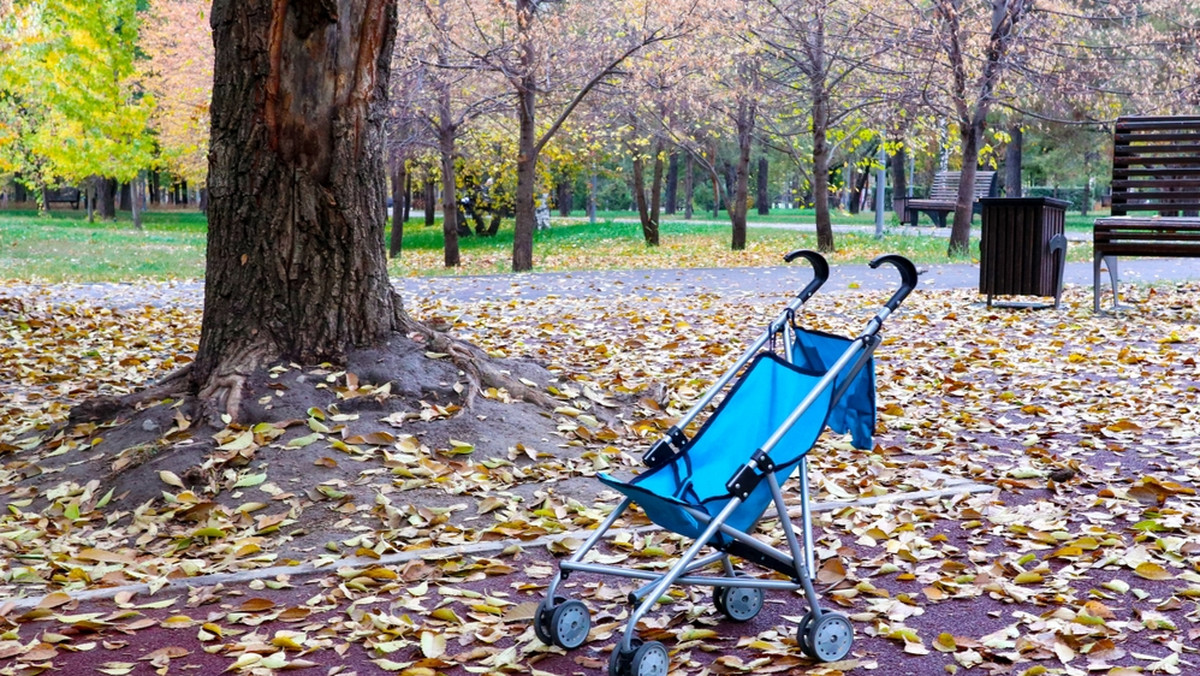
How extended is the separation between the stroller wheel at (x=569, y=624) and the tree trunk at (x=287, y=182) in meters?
2.71

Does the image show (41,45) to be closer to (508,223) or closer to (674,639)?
(508,223)

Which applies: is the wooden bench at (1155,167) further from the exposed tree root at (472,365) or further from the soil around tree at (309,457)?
the soil around tree at (309,457)

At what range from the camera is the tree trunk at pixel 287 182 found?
5594mm

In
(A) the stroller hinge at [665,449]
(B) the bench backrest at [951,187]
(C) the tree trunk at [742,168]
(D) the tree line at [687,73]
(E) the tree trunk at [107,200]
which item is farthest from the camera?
(E) the tree trunk at [107,200]

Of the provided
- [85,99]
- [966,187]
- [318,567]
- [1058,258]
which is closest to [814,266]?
[318,567]

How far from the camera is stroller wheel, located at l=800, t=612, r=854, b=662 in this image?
3.32 metres

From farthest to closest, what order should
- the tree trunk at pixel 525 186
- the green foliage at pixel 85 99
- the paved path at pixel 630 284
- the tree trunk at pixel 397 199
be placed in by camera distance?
the green foliage at pixel 85 99 < the tree trunk at pixel 397 199 < the tree trunk at pixel 525 186 < the paved path at pixel 630 284

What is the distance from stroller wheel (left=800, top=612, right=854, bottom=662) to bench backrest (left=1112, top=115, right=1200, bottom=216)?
8467mm

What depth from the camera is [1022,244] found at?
10445 mm

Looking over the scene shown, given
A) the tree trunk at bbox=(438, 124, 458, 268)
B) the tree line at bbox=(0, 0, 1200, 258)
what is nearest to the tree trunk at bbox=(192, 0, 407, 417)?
the tree line at bbox=(0, 0, 1200, 258)

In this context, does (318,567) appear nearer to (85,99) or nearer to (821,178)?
(821,178)

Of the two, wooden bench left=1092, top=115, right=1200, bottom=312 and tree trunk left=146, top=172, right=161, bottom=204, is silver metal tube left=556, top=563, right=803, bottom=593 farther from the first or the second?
tree trunk left=146, top=172, right=161, bottom=204

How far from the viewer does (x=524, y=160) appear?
→ 55.8ft

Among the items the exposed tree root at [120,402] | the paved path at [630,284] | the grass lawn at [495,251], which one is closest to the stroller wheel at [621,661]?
the exposed tree root at [120,402]
